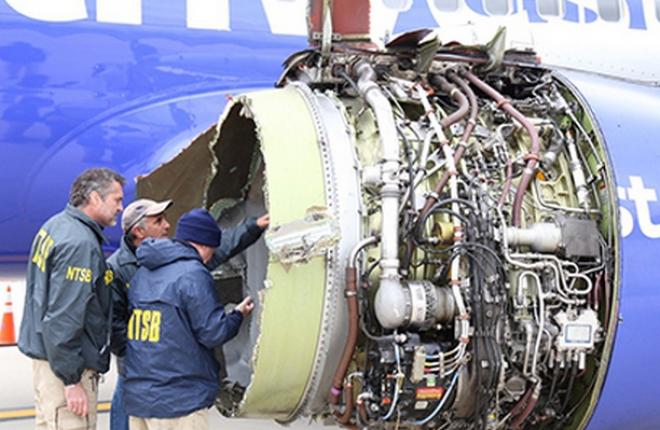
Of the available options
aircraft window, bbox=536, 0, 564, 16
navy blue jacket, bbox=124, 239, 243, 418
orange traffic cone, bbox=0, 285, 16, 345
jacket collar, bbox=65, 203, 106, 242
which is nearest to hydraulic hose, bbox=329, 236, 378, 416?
navy blue jacket, bbox=124, 239, 243, 418

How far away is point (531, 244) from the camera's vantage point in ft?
12.0

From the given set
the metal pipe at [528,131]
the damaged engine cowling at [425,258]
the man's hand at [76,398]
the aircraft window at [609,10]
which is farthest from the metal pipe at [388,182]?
the aircraft window at [609,10]

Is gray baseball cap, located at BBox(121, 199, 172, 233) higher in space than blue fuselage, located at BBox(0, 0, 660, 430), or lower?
lower

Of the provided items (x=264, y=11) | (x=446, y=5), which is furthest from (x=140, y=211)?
(x=446, y=5)

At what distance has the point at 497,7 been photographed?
7523 millimetres

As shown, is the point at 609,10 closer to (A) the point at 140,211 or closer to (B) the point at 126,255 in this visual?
(A) the point at 140,211

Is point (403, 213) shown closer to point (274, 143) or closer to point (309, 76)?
point (274, 143)

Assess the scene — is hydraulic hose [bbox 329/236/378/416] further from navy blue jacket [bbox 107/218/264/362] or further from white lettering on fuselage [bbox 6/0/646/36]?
white lettering on fuselage [bbox 6/0/646/36]

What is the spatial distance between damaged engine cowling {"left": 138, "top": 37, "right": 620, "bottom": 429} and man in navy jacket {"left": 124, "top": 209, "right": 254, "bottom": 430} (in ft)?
0.77

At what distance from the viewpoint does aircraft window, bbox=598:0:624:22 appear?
25.4 feet

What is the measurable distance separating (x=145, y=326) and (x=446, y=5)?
183 inches

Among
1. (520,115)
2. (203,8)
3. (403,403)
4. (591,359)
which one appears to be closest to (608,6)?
(203,8)

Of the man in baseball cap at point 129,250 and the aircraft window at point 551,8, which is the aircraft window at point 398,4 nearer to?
the aircraft window at point 551,8

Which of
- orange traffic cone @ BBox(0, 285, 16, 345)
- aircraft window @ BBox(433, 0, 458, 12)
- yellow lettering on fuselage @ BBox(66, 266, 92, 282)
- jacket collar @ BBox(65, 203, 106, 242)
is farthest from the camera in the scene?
orange traffic cone @ BBox(0, 285, 16, 345)
